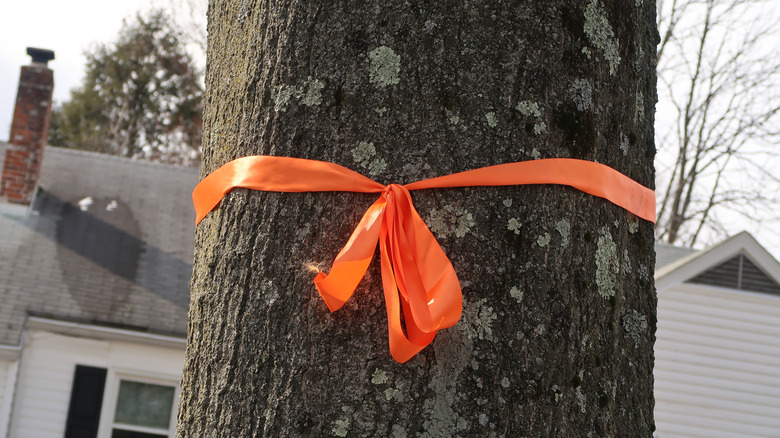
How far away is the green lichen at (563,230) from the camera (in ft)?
4.48

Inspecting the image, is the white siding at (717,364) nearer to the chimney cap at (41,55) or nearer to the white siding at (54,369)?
the white siding at (54,369)

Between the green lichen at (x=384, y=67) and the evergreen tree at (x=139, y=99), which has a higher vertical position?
the evergreen tree at (x=139, y=99)

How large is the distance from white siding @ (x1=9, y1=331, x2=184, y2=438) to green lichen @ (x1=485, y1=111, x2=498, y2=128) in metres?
8.80

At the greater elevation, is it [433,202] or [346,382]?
[433,202]

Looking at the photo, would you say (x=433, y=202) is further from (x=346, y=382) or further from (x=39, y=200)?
(x=39, y=200)

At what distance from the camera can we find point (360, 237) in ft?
4.30

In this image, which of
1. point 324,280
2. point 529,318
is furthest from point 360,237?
point 529,318

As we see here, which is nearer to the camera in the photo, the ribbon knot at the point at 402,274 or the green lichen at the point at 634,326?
the ribbon knot at the point at 402,274

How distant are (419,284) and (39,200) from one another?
11.3m

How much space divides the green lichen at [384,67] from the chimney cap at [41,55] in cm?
1145

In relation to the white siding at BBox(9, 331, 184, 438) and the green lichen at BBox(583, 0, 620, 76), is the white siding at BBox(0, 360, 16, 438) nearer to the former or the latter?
the white siding at BBox(9, 331, 184, 438)

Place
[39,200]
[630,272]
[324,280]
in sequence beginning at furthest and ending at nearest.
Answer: [39,200]
[630,272]
[324,280]

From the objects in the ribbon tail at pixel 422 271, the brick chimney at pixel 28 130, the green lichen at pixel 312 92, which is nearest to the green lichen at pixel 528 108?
the ribbon tail at pixel 422 271

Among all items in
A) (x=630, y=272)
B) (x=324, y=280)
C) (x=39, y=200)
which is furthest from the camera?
(x=39, y=200)
